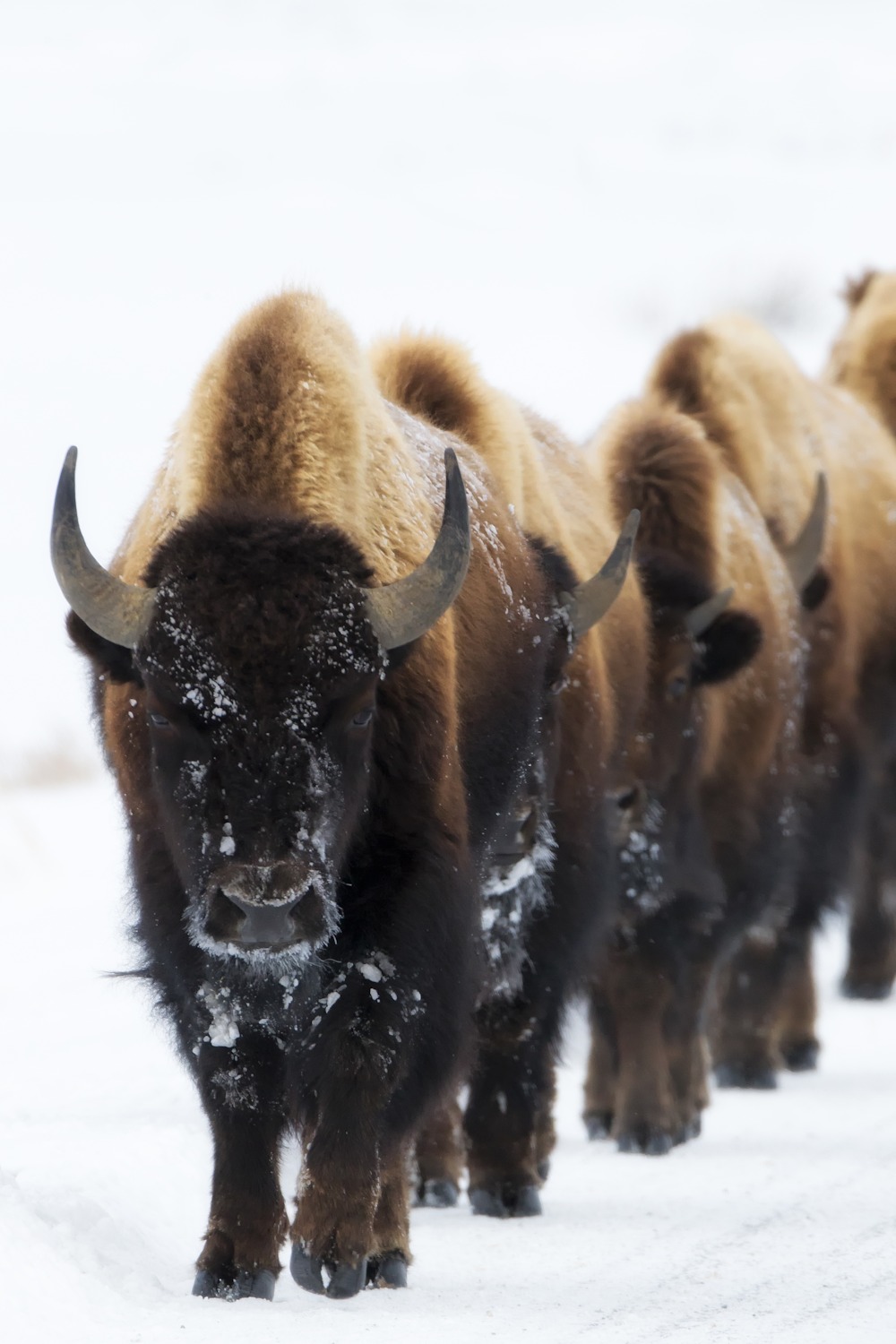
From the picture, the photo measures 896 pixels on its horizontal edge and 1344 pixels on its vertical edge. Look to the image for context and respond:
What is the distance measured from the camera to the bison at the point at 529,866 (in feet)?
22.1

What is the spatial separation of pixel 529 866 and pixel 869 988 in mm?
5640

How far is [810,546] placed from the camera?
10.3 meters

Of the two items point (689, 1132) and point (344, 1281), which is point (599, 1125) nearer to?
point (689, 1132)

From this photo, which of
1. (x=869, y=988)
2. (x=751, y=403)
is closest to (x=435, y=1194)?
(x=751, y=403)

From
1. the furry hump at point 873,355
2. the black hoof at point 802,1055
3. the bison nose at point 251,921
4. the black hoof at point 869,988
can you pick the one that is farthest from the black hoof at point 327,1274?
the furry hump at point 873,355

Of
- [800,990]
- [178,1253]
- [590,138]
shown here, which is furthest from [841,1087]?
[590,138]

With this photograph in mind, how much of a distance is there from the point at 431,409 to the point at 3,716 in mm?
11800

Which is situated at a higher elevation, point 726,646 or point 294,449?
point 294,449

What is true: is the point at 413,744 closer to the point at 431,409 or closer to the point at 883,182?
the point at 431,409

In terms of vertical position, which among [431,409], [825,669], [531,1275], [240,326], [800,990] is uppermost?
[240,326]

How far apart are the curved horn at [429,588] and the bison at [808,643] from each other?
5.00 m

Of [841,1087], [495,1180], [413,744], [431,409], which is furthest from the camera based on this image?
[841,1087]

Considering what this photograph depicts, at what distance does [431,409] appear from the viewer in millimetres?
7285

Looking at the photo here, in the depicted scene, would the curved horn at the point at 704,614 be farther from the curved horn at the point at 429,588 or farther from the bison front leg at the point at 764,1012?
the curved horn at the point at 429,588
